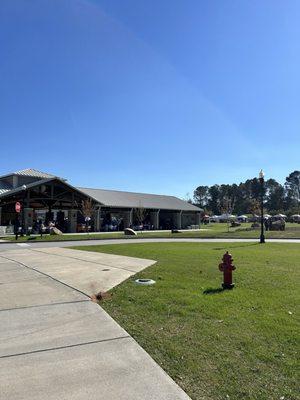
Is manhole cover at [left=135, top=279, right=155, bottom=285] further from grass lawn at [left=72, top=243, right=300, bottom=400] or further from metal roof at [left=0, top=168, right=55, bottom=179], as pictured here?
metal roof at [left=0, top=168, right=55, bottom=179]

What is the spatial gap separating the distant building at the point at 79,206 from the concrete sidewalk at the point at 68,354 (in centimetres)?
2837

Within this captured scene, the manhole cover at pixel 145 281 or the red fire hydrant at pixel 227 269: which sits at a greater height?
the red fire hydrant at pixel 227 269

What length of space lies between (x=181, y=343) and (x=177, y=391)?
1319 millimetres

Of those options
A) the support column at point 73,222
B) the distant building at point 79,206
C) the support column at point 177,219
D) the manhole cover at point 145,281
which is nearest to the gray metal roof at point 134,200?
the distant building at point 79,206

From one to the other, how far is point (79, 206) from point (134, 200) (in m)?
9.97

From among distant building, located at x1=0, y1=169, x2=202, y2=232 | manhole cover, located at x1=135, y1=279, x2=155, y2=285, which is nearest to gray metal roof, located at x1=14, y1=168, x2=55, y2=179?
distant building, located at x1=0, y1=169, x2=202, y2=232

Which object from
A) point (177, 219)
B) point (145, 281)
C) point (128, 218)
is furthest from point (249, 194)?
point (145, 281)

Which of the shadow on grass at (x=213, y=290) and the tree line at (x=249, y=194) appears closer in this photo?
the shadow on grass at (x=213, y=290)

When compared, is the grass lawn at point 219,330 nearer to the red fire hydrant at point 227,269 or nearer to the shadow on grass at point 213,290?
the shadow on grass at point 213,290

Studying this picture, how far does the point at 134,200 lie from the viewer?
55969mm

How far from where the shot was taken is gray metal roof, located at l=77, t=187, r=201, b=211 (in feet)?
169

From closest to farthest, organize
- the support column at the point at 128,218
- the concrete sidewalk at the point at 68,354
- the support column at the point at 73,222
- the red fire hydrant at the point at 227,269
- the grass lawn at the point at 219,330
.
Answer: the concrete sidewalk at the point at 68,354, the grass lawn at the point at 219,330, the red fire hydrant at the point at 227,269, the support column at the point at 73,222, the support column at the point at 128,218

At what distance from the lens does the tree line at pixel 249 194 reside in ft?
498

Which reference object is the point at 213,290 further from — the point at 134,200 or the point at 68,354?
the point at 134,200
